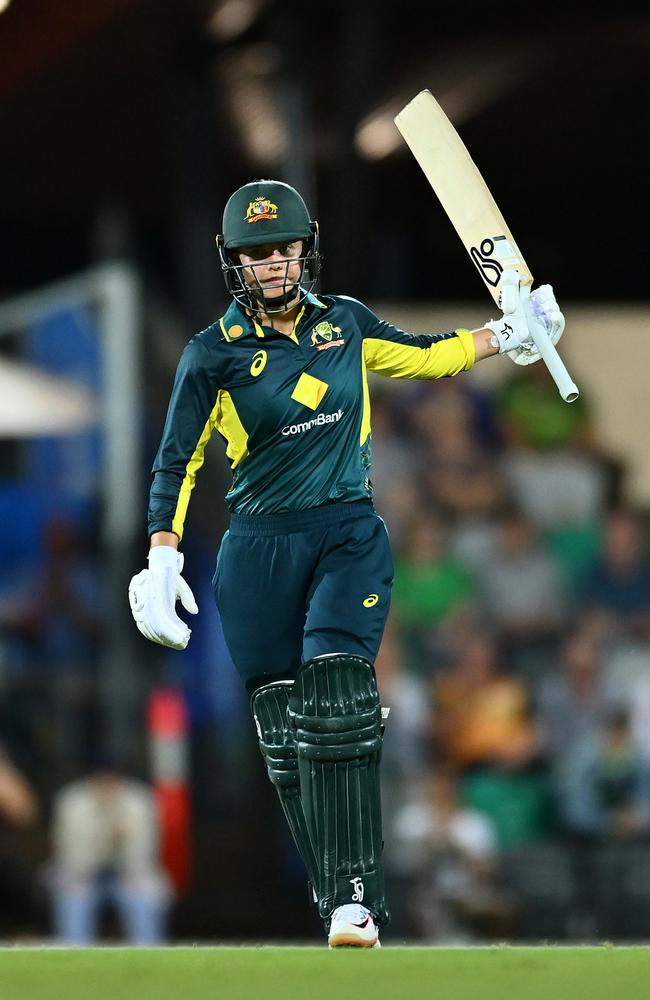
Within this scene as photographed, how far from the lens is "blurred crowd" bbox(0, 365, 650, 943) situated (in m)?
8.58

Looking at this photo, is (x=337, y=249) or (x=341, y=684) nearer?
(x=341, y=684)

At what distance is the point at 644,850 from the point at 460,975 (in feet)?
17.3

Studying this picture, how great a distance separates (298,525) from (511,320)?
726mm

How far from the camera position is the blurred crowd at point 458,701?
858cm

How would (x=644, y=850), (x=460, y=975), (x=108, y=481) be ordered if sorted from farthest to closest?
(x=108, y=481) → (x=644, y=850) → (x=460, y=975)

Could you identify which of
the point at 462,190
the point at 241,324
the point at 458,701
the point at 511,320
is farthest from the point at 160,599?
the point at 458,701

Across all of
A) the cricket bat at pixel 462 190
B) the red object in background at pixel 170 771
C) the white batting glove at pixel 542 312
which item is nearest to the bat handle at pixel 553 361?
the white batting glove at pixel 542 312

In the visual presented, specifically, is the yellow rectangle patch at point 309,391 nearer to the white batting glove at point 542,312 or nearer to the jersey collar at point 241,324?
the jersey collar at point 241,324

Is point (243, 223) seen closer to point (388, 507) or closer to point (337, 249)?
point (388, 507)

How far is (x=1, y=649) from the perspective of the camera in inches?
380

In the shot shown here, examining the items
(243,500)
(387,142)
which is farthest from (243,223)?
(387,142)

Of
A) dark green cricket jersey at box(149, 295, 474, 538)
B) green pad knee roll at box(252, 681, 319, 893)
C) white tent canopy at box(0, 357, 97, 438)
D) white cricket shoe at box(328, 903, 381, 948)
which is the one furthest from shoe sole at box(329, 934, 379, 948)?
white tent canopy at box(0, 357, 97, 438)

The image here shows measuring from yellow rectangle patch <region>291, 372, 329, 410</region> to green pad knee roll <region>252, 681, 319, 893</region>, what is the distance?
0.69 m

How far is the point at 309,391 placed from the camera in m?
4.10
